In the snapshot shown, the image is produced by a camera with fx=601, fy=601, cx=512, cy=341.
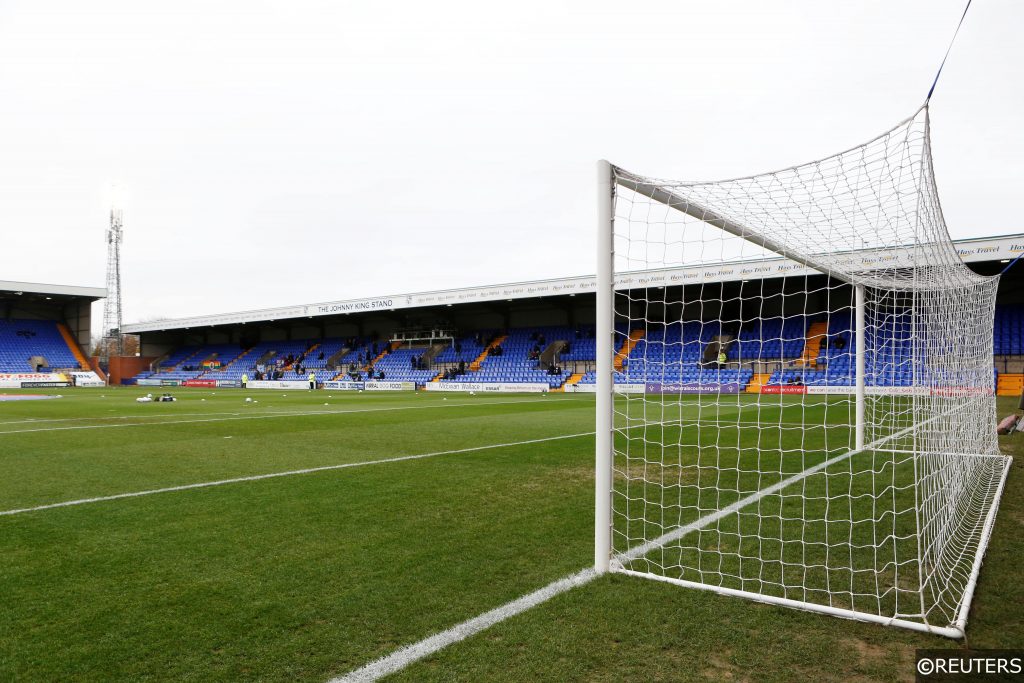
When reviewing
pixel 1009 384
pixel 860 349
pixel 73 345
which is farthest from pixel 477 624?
pixel 73 345

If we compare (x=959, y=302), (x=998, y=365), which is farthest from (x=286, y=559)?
(x=998, y=365)

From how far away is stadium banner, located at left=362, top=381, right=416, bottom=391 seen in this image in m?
37.3

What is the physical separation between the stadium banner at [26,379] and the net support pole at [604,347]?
156 ft

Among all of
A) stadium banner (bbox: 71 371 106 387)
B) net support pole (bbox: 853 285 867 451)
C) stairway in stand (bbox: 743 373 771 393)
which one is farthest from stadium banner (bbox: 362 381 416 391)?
net support pole (bbox: 853 285 867 451)

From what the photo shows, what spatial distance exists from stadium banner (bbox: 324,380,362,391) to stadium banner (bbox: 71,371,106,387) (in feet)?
61.8

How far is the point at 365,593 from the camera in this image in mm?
3232

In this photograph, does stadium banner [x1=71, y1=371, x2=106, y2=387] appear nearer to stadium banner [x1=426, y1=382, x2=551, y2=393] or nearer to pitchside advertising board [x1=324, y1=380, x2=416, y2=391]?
pitchside advertising board [x1=324, y1=380, x2=416, y2=391]

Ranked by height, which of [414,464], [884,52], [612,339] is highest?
[884,52]

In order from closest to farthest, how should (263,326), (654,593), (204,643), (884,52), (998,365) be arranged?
(204,643), (654,593), (884,52), (998,365), (263,326)

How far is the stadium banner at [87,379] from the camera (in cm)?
4338

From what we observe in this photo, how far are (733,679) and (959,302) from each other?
581cm

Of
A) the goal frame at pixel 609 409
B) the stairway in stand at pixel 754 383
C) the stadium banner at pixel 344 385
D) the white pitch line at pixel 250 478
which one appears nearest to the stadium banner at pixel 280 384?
the stadium banner at pixel 344 385

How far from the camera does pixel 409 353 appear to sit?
4341 cm

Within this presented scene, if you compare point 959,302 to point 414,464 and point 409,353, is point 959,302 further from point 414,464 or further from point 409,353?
point 409,353
